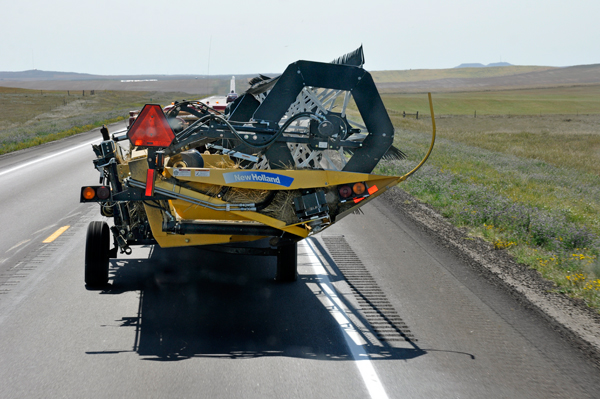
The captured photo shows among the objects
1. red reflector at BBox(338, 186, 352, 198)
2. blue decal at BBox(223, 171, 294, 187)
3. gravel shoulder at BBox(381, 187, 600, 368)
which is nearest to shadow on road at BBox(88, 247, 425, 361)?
red reflector at BBox(338, 186, 352, 198)

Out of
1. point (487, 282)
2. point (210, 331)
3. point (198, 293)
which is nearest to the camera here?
point (210, 331)

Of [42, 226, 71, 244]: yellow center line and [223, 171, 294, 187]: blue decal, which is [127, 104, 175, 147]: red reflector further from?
[42, 226, 71, 244]: yellow center line

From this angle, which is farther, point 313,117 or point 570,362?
point 313,117

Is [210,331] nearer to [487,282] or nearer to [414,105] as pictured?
[487,282]

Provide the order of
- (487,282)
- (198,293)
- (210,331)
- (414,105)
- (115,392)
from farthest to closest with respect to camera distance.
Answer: (414,105)
(487,282)
(198,293)
(210,331)
(115,392)

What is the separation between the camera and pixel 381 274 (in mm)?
7484

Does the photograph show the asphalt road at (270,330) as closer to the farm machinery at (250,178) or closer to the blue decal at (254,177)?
the farm machinery at (250,178)

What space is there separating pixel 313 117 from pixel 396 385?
9.19 ft

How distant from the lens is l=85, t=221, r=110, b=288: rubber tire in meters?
6.54

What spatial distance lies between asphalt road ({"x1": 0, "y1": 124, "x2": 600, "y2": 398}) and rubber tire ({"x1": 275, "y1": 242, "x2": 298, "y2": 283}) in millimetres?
148

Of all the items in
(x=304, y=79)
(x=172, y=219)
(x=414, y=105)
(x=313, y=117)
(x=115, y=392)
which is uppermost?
(x=414, y=105)

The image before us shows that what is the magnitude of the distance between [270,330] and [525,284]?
3.58m

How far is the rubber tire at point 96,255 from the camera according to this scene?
258 inches

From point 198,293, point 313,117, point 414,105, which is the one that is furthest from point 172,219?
point 414,105
